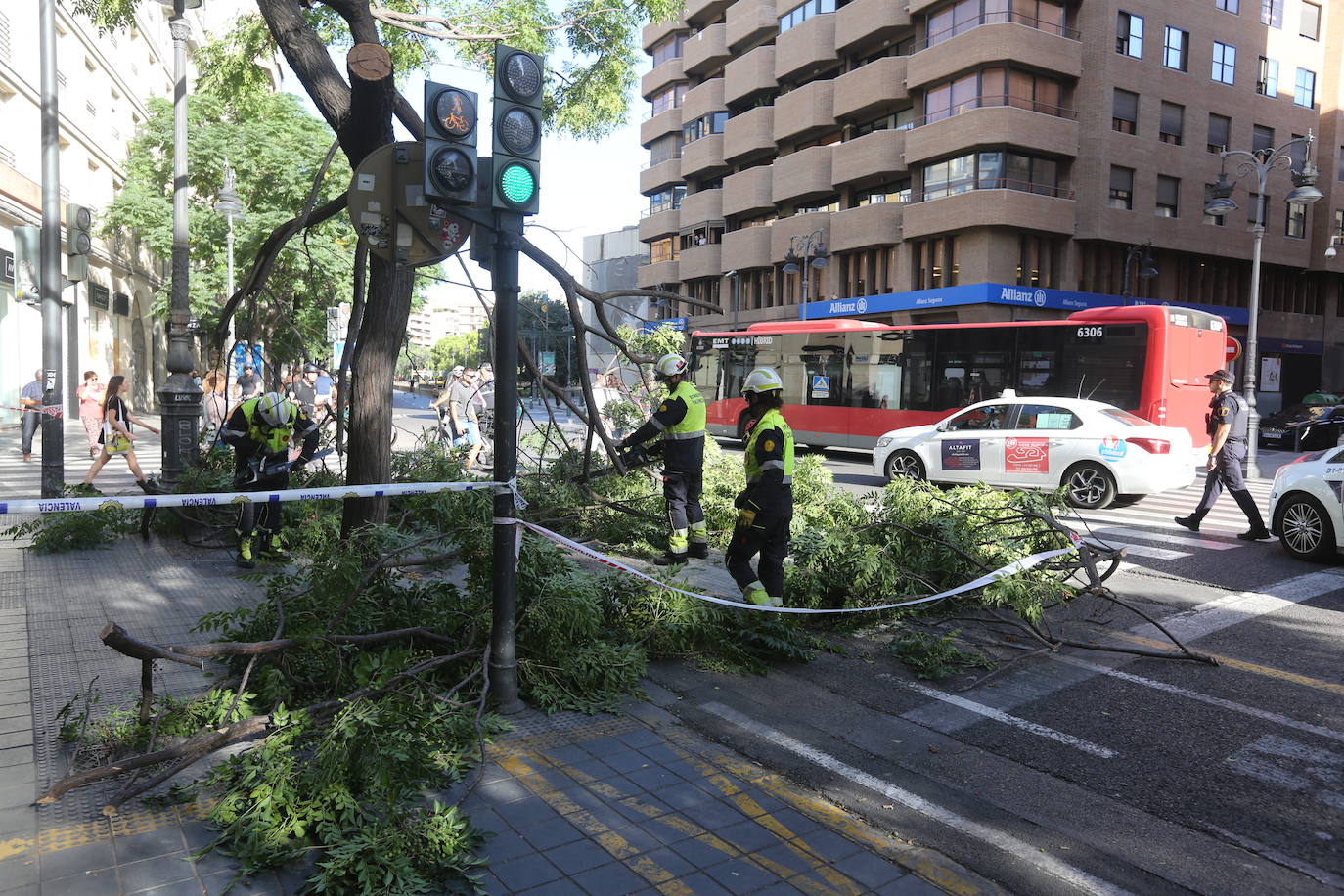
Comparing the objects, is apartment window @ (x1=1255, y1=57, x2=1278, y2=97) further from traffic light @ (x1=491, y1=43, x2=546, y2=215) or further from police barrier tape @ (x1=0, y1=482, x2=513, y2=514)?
police barrier tape @ (x1=0, y1=482, x2=513, y2=514)

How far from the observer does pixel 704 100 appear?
4906cm

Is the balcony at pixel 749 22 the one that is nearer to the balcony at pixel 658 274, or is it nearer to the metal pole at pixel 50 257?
the balcony at pixel 658 274

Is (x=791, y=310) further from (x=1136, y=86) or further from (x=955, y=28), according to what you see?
(x=1136, y=86)

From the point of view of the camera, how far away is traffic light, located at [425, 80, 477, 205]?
4.30 meters

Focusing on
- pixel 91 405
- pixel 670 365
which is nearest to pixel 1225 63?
pixel 670 365

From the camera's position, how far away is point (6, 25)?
70.5 feet

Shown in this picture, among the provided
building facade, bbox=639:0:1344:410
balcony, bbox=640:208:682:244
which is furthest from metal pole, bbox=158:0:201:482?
balcony, bbox=640:208:682:244

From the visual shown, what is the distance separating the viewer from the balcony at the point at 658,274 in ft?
169

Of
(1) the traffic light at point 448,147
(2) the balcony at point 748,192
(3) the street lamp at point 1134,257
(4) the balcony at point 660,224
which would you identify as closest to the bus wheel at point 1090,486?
(1) the traffic light at point 448,147

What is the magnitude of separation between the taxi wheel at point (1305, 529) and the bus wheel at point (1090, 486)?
125 inches

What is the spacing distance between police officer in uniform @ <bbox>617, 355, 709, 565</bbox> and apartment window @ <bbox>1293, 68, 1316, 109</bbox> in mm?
42341

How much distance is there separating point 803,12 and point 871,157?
31.2ft

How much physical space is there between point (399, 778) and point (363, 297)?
5.89m

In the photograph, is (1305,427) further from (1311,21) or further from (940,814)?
(940,814)
